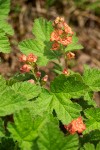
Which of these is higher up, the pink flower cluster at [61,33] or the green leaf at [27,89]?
the pink flower cluster at [61,33]

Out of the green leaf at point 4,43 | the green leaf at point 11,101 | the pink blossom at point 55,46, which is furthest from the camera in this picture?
the pink blossom at point 55,46

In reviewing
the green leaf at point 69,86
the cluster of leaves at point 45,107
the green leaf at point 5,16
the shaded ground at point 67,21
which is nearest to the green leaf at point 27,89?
the cluster of leaves at point 45,107

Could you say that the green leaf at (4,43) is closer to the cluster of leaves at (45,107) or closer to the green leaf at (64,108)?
the cluster of leaves at (45,107)

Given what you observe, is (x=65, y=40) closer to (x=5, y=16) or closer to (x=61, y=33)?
(x=61, y=33)

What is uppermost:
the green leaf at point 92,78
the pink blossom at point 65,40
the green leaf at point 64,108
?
the pink blossom at point 65,40

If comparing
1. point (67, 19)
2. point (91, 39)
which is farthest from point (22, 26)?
point (91, 39)

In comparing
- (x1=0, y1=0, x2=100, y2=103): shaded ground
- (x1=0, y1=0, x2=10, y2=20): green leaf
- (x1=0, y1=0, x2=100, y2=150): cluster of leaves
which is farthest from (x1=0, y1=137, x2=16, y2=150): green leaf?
(x1=0, y1=0, x2=100, y2=103): shaded ground

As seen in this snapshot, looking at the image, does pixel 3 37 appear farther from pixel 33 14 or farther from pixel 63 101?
pixel 33 14

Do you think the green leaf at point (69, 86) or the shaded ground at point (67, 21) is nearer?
the green leaf at point (69, 86)
